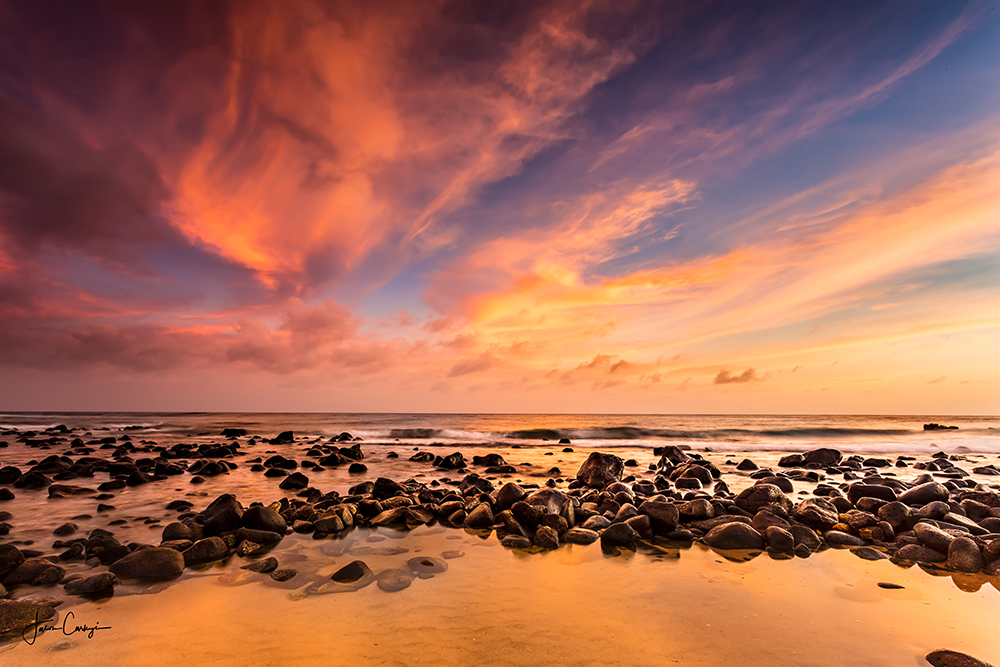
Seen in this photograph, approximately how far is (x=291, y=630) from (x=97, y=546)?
4544 millimetres

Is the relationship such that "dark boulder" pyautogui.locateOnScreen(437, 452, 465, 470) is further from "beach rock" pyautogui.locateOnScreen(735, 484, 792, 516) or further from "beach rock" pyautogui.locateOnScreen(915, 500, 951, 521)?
"beach rock" pyautogui.locateOnScreen(915, 500, 951, 521)

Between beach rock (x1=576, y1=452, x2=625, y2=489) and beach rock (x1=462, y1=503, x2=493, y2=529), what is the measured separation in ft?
16.6

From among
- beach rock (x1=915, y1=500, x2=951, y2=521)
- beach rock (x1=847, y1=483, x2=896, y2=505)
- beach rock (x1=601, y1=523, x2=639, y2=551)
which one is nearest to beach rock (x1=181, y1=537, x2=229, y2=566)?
beach rock (x1=601, y1=523, x2=639, y2=551)

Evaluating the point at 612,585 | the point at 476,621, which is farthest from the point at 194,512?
the point at 612,585

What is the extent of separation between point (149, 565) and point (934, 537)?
1112 cm

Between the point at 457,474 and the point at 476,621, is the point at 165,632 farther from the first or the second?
the point at 457,474

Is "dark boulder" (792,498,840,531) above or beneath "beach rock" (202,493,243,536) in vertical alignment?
beneath

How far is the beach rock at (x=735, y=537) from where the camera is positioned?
22.1ft

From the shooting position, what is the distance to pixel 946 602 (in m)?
4.88

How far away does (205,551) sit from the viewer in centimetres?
607

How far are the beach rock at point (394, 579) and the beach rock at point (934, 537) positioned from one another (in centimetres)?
764

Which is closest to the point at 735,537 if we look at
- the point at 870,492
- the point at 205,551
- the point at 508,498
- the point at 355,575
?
the point at 508,498

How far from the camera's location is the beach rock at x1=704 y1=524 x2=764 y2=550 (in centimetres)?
673

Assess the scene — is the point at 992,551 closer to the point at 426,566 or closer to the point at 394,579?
the point at 426,566
